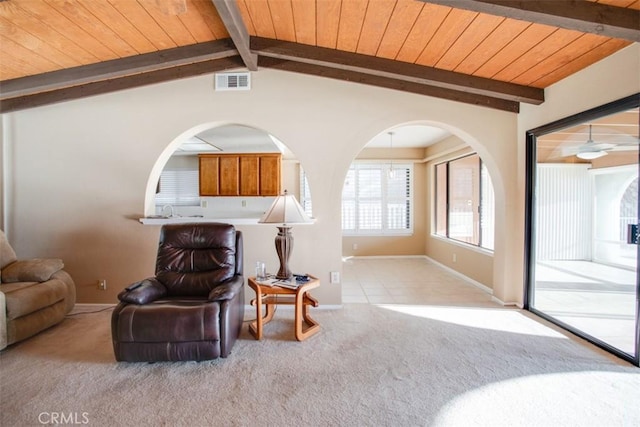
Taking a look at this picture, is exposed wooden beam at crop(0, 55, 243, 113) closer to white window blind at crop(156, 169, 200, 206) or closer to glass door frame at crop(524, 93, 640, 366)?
white window blind at crop(156, 169, 200, 206)

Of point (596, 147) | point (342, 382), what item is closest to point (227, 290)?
point (342, 382)

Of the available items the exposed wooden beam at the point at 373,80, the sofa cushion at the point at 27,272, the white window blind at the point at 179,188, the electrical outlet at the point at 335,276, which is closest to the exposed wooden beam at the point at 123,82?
the exposed wooden beam at the point at 373,80

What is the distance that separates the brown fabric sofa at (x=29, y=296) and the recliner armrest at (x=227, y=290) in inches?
67.3

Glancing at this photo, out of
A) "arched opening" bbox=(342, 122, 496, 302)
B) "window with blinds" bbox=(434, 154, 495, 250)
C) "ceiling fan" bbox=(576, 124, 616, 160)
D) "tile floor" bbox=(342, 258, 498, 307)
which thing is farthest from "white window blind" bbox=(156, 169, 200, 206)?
"ceiling fan" bbox=(576, 124, 616, 160)

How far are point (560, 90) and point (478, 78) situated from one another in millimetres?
808

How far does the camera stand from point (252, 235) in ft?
11.6

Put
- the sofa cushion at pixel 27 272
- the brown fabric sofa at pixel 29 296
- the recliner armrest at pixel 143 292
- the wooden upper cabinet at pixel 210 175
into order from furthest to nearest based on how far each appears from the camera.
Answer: the wooden upper cabinet at pixel 210 175
the sofa cushion at pixel 27 272
the brown fabric sofa at pixel 29 296
the recliner armrest at pixel 143 292

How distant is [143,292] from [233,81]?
2496 mm

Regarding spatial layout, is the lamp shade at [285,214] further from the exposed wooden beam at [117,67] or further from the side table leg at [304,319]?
the exposed wooden beam at [117,67]

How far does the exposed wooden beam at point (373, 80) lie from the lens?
3.27 meters

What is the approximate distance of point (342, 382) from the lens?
6.79 feet

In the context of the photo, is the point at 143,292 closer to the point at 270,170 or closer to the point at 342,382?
the point at 342,382

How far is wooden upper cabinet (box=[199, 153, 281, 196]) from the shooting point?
5961 millimetres

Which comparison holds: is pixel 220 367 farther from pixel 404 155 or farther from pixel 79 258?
pixel 404 155
